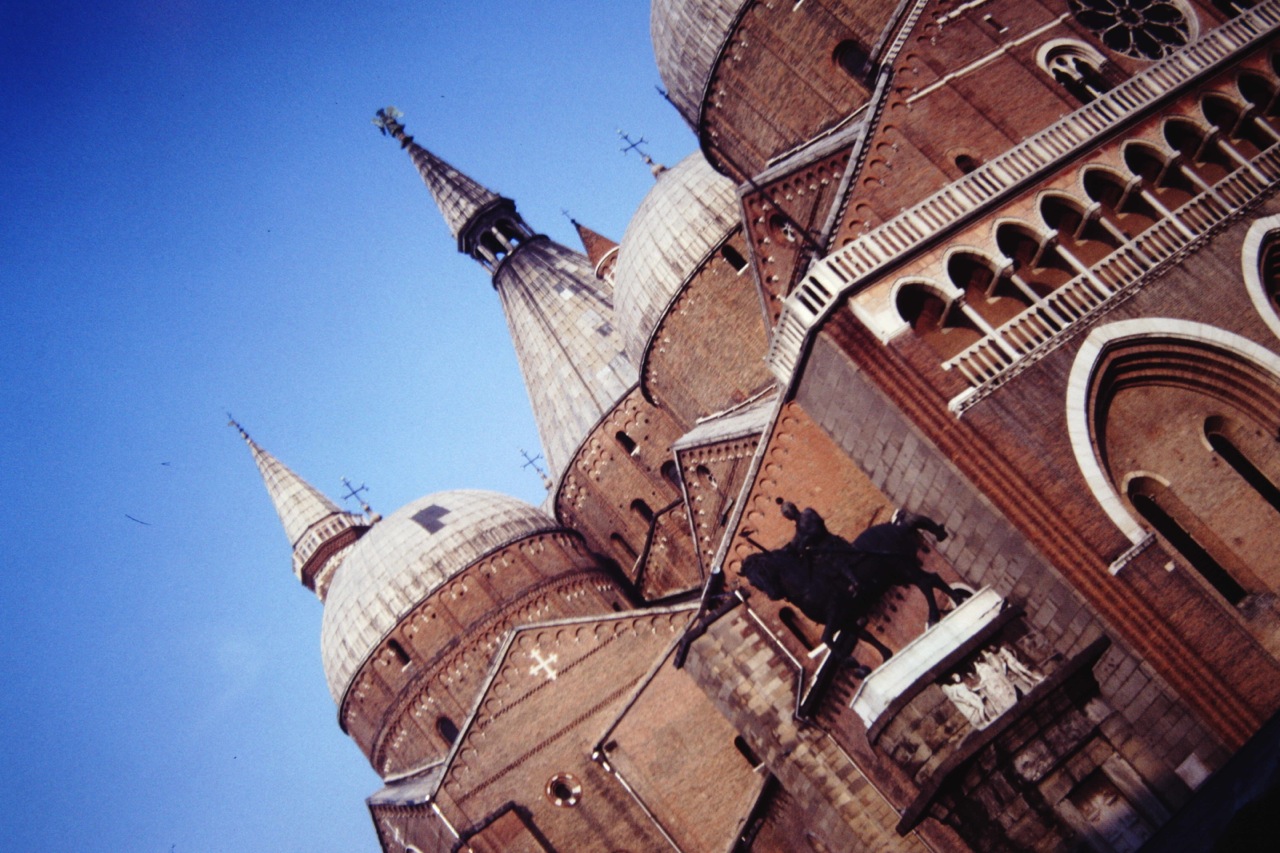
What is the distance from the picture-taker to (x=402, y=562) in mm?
24125

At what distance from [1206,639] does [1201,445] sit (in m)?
2.73

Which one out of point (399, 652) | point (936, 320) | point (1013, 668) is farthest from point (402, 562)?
point (1013, 668)

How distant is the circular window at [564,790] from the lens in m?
18.1

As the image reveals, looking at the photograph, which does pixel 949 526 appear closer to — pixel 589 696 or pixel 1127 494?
pixel 1127 494

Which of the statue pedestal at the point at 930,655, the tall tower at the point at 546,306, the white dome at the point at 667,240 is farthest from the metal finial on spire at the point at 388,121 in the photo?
the statue pedestal at the point at 930,655

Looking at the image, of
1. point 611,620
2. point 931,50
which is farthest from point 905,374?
point 611,620

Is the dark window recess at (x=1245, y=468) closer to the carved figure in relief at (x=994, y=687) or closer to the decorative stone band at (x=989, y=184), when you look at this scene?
the carved figure in relief at (x=994, y=687)

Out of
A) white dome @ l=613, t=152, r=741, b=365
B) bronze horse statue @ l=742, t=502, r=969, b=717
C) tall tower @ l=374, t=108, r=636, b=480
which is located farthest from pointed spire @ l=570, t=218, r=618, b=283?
bronze horse statue @ l=742, t=502, r=969, b=717

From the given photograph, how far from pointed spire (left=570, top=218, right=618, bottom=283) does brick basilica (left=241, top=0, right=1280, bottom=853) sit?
32.0 ft

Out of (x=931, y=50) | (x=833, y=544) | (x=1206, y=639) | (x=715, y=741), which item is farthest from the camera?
(x=715, y=741)

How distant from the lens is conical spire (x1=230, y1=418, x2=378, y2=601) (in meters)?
31.2

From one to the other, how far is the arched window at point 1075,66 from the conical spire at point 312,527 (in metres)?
23.7

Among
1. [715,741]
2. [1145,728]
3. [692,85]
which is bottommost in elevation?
[1145,728]

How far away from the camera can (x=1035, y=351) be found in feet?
37.1
